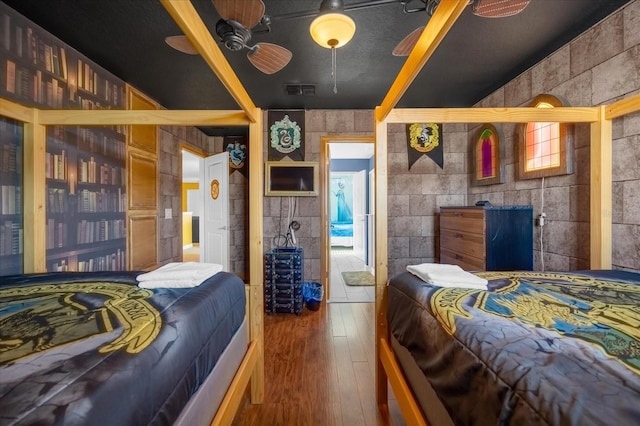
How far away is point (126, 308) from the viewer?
37.3 inches

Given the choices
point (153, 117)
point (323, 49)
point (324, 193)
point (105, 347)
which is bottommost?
point (105, 347)

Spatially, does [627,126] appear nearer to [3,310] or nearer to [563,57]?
[563,57]

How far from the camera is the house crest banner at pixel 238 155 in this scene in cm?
388

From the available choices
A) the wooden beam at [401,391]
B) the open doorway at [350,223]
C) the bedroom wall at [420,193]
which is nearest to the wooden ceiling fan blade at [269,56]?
the open doorway at [350,223]

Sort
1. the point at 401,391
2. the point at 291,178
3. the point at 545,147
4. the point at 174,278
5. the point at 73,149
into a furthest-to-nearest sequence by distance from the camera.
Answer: the point at 291,178, the point at 545,147, the point at 73,149, the point at 174,278, the point at 401,391

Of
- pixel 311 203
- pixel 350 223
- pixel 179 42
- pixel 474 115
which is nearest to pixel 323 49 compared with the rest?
pixel 179 42

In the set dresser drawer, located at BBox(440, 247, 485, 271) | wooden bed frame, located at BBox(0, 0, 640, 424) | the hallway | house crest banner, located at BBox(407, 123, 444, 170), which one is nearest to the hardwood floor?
wooden bed frame, located at BBox(0, 0, 640, 424)

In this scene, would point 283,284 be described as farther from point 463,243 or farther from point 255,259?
point 463,243

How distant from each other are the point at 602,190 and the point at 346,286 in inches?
120

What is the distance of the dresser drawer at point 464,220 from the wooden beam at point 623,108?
0.94 m

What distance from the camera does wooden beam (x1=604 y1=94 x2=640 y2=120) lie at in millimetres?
1434

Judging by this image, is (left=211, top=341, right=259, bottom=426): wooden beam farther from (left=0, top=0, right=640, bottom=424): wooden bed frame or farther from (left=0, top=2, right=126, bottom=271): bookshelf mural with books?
(left=0, top=2, right=126, bottom=271): bookshelf mural with books

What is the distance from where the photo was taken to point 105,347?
2.22 ft

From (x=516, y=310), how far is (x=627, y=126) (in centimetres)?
165
